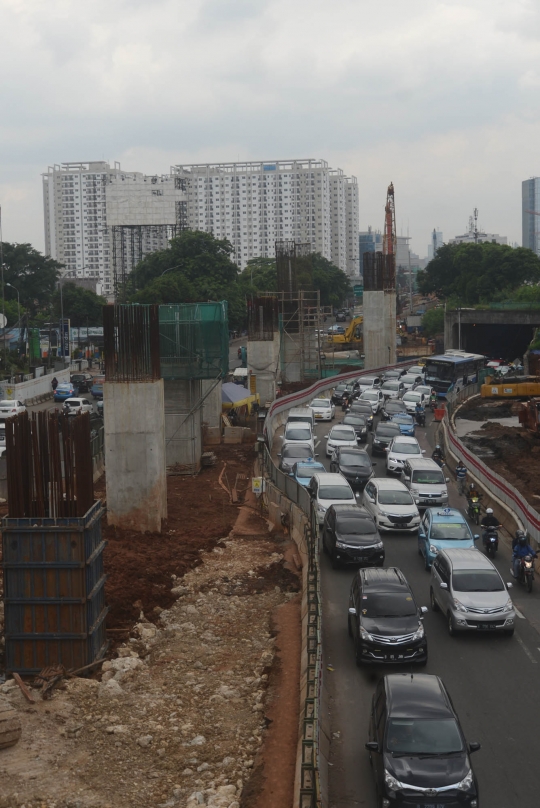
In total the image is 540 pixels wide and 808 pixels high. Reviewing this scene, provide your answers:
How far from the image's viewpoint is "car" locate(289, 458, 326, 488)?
28484 mm

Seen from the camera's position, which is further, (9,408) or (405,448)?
(9,408)

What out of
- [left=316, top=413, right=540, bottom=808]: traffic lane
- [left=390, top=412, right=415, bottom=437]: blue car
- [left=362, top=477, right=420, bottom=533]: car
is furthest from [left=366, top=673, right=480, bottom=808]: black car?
[left=390, top=412, right=415, bottom=437]: blue car

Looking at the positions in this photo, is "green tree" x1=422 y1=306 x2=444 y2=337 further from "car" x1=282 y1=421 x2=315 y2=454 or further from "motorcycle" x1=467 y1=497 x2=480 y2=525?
"motorcycle" x1=467 y1=497 x2=480 y2=525

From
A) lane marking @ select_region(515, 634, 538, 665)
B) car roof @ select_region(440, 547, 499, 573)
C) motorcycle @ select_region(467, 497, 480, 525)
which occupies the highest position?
car roof @ select_region(440, 547, 499, 573)

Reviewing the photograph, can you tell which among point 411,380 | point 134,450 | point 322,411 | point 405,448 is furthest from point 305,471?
point 411,380

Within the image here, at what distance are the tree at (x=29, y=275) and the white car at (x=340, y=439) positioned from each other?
75763 mm

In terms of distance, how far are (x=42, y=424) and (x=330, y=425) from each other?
1245 inches

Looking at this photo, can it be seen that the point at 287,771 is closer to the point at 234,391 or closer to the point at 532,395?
the point at 234,391

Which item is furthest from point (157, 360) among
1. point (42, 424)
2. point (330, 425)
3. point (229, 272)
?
point (229, 272)

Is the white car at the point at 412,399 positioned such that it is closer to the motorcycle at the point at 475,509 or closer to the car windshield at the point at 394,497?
the motorcycle at the point at 475,509

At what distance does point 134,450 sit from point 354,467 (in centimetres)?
788

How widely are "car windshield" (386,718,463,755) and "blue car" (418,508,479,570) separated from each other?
9.78 m

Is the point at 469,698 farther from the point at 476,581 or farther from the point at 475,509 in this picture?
the point at 475,509

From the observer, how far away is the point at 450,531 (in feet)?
70.0
